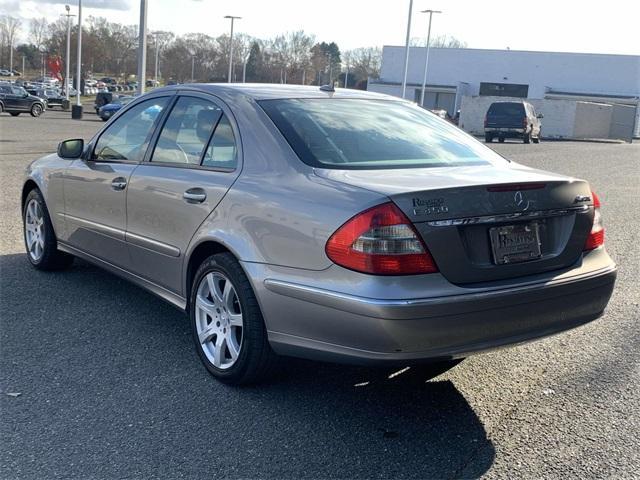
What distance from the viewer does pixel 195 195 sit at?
159 inches

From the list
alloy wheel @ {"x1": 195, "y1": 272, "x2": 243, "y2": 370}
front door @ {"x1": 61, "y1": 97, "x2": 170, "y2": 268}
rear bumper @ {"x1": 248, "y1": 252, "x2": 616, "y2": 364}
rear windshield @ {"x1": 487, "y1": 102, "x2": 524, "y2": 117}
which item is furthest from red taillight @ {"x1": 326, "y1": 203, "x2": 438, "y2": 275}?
rear windshield @ {"x1": 487, "y1": 102, "x2": 524, "y2": 117}

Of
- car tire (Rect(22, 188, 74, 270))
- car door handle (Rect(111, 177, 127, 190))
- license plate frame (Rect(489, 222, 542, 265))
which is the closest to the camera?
license plate frame (Rect(489, 222, 542, 265))

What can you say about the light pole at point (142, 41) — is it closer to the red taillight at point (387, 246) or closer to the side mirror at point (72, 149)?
the side mirror at point (72, 149)

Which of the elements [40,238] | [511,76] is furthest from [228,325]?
[511,76]

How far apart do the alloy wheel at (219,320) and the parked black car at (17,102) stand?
116 ft

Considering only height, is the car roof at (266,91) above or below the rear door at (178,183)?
above

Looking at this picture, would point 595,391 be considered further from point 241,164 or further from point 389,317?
point 241,164

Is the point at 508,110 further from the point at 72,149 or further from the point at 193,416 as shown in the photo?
A: the point at 193,416

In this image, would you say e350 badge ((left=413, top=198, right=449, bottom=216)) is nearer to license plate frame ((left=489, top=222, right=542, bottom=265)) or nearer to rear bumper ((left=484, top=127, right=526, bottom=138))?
license plate frame ((left=489, top=222, right=542, bottom=265))

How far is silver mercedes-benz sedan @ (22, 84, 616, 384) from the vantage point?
312 centimetres

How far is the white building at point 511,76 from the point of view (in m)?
68.2

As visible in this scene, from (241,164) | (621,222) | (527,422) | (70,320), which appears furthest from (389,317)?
(621,222)

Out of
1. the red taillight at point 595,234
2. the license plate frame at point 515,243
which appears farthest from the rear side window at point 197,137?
the red taillight at point 595,234

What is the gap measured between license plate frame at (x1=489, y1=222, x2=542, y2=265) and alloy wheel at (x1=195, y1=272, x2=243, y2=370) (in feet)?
4.42
